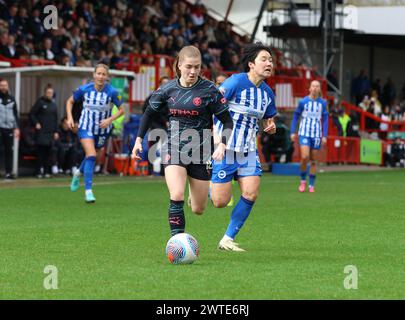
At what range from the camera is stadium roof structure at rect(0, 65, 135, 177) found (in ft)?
82.7

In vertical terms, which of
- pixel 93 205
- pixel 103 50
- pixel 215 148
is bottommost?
pixel 93 205

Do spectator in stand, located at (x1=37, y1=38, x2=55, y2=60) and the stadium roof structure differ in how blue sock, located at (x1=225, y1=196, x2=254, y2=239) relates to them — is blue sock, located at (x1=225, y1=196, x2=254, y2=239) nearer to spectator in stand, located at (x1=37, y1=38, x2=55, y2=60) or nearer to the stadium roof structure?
the stadium roof structure

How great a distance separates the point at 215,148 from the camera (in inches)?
447

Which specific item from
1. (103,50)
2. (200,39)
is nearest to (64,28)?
(103,50)

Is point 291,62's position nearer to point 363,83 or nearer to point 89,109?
point 363,83

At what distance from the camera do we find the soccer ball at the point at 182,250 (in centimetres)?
1069

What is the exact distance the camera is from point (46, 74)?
2733 centimetres

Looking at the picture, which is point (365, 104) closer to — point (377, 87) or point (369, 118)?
point (369, 118)

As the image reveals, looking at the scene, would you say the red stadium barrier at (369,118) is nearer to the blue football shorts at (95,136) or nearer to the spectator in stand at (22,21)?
the spectator in stand at (22,21)

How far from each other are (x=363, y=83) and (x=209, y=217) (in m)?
27.5

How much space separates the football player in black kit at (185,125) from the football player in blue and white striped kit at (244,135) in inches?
24.1

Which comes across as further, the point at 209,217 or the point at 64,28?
the point at 64,28
